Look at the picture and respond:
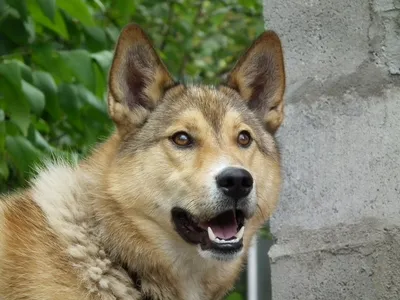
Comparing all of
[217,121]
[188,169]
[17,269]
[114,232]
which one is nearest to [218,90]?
[217,121]

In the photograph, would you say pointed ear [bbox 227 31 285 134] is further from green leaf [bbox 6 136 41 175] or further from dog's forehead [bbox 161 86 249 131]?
green leaf [bbox 6 136 41 175]

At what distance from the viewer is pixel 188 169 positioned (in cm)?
377

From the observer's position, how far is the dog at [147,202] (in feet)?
12.1

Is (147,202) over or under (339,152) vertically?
over

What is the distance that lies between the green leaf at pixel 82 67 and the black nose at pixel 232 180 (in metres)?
0.99

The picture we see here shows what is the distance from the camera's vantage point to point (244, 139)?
13.3ft

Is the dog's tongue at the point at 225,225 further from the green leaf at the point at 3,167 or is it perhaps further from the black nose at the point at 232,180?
the green leaf at the point at 3,167

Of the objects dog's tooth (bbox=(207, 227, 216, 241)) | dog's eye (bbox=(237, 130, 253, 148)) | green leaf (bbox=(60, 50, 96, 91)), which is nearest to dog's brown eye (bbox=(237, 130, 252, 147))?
dog's eye (bbox=(237, 130, 253, 148))

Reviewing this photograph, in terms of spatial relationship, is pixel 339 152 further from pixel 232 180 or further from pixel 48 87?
pixel 48 87

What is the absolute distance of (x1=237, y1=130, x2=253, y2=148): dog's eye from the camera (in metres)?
4.02

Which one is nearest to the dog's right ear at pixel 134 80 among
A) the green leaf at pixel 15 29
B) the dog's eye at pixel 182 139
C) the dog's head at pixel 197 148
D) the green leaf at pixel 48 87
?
the dog's head at pixel 197 148

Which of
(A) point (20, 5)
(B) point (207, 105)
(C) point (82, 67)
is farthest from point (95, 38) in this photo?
(B) point (207, 105)

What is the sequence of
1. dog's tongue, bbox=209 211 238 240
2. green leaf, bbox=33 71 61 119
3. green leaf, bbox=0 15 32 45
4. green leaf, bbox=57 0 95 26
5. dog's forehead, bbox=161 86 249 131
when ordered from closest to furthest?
dog's tongue, bbox=209 211 238 240 < dog's forehead, bbox=161 86 249 131 < green leaf, bbox=57 0 95 26 < green leaf, bbox=33 71 61 119 < green leaf, bbox=0 15 32 45

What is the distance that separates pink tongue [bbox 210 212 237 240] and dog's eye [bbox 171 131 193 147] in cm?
34
